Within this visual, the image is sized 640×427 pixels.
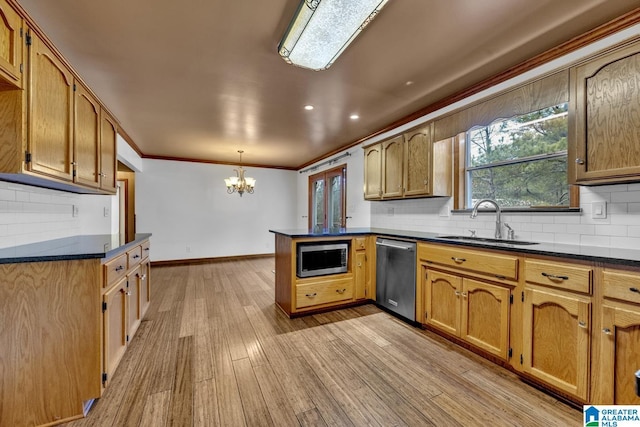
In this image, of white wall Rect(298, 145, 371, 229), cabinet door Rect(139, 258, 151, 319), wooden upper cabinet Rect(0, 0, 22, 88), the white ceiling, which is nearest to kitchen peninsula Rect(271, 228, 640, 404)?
the white ceiling

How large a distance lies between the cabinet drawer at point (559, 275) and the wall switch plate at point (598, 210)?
62cm

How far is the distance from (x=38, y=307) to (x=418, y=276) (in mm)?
2789

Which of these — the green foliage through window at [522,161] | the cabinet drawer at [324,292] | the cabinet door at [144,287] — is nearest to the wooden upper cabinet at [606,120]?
the green foliage through window at [522,161]

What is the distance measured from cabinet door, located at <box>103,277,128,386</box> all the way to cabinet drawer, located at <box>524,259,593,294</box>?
2.72 meters

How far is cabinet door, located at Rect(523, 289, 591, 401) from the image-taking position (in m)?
1.52

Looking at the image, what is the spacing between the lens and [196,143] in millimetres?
4613

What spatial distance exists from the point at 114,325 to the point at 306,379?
1.37 meters

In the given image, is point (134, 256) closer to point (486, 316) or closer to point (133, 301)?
point (133, 301)

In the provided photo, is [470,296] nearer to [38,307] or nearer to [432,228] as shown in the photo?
[432,228]

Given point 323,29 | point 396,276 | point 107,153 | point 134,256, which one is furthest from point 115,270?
point 396,276

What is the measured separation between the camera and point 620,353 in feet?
4.57

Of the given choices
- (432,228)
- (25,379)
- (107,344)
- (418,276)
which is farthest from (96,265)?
(432,228)

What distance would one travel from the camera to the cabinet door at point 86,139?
6.37ft

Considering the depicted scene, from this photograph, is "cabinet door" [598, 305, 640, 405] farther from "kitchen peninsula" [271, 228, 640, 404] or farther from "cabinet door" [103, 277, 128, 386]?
"cabinet door" [103, 277, 128, 386]
